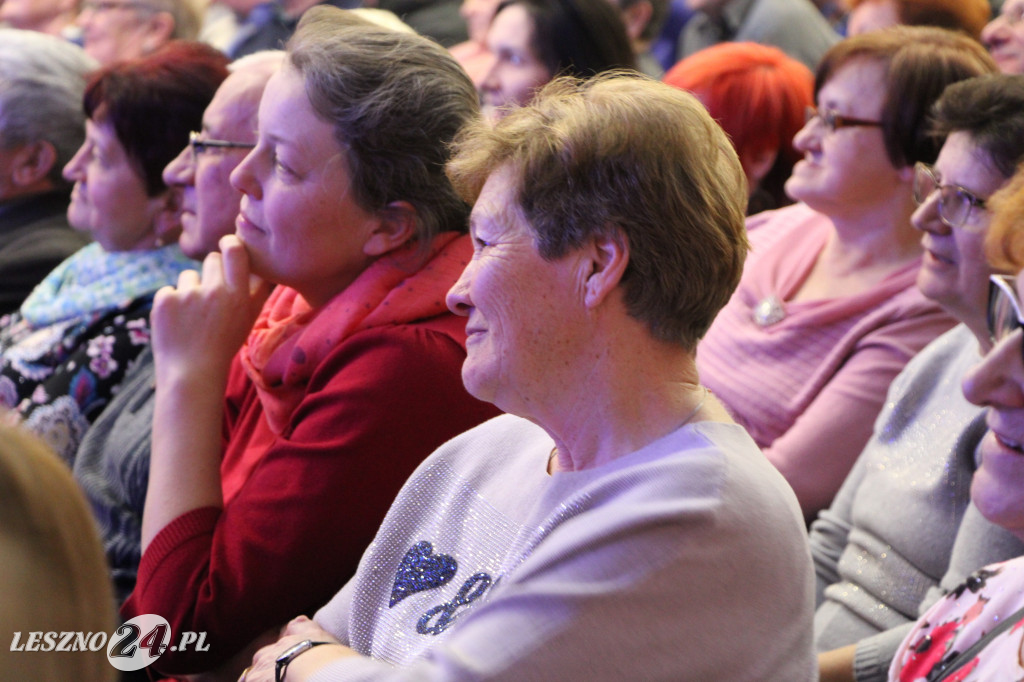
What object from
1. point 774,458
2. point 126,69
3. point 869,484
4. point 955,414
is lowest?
point 774,458

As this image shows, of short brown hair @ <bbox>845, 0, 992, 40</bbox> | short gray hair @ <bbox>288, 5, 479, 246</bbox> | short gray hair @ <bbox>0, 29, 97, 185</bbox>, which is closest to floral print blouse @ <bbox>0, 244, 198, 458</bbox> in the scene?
short gray hair @ <bbox>0, 29, 97, 185</bbox>

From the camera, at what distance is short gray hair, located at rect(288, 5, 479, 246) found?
177 centimetres

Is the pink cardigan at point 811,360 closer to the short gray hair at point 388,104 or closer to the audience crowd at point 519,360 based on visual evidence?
the audience crowd at point 519,360

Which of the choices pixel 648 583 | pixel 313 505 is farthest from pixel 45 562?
pixel 313 505

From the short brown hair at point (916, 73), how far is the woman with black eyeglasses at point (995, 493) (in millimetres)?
890

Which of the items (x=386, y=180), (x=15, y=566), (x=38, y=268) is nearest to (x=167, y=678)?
(x=386, y=180)

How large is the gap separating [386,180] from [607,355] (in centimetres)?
68

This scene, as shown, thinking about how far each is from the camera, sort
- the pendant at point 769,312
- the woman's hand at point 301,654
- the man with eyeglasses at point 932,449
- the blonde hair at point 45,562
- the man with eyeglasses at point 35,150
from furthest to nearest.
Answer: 1. the man with eyeglasses at point 35,150
2. the pendant at point 769,312
3. the man with eyeglasses at point 932,449
4. the woman's hand at point 301,654
5. the blonde hair at point 45,562

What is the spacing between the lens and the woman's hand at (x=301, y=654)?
1.37 metres

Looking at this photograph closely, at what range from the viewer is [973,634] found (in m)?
1.40

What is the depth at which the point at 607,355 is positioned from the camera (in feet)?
4.20

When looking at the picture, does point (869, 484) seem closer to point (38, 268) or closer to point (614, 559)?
point (614, 559)

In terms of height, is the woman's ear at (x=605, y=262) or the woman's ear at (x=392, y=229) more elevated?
the woman's ear at (x=605, y=262)

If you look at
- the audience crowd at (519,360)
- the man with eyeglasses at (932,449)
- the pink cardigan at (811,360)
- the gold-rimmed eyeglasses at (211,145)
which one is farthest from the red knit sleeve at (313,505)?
the pink cardigan at (811,360)
